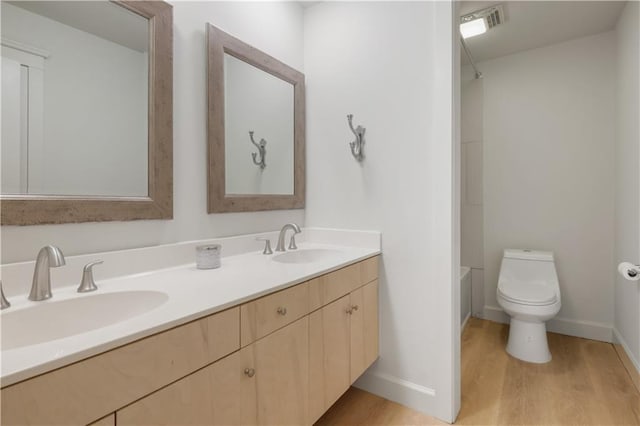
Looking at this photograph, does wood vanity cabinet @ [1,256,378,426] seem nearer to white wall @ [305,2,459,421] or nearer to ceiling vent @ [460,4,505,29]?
white wall @ [305,2,459,421]

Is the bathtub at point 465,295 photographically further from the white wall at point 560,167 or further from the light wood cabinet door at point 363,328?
the light wood cabinet door at point 363,328

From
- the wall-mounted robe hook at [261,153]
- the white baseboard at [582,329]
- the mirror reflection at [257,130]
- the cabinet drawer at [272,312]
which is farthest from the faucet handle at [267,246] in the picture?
the white baseboard at [582,329]

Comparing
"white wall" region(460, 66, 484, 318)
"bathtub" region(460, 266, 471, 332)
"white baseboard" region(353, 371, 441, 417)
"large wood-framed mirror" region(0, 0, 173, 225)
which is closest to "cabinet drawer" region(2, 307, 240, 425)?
"large wood-framed mirror" region(0, 0, 173, 225)

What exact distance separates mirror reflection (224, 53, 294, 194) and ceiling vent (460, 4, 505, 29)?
1324 millimetres

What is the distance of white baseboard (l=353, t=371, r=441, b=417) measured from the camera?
1.64m

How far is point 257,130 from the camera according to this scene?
69.9 inches

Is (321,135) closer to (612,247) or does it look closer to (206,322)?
(206,322)

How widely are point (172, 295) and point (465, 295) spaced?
2513 mm

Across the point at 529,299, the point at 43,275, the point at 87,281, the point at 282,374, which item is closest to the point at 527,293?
the point at 529,299

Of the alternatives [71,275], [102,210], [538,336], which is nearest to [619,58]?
[538,336]

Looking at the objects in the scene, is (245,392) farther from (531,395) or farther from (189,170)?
(531,395)

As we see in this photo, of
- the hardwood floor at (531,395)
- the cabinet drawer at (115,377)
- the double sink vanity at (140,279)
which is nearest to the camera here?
the cabinet drawer at (115,377)

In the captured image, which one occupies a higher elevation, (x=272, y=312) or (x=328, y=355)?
(x=272, y=312)

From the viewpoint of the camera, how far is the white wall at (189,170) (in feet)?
3.43
